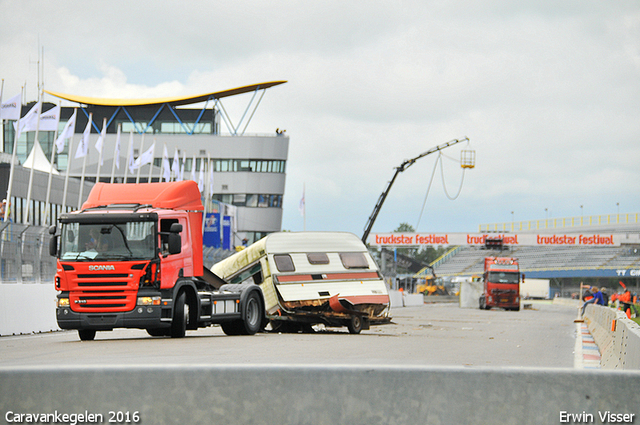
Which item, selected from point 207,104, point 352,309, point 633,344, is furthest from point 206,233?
point 633,344

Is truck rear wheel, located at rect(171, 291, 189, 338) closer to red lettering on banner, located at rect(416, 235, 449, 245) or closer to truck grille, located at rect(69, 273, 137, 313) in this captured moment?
truck grille, located at rect(69, 273, 137, 313)

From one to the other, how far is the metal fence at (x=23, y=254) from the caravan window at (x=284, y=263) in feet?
21.7

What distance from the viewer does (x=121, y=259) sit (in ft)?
51.6

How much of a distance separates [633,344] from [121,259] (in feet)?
31.9

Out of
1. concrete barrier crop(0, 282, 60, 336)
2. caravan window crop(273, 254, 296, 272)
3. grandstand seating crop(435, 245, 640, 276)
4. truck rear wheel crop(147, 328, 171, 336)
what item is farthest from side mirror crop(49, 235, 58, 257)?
grandstand seating crop(435, 245, 640, 276)

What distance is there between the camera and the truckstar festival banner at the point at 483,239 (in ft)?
266

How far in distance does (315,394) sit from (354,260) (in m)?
16.2

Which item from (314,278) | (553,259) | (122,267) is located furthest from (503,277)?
(553,259)

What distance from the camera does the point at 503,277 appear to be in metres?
59.3

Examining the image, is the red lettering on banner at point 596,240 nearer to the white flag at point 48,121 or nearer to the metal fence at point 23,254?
the white flag at point 48,121

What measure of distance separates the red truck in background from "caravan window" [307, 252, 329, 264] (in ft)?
132

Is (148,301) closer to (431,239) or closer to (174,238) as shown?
(174,238)

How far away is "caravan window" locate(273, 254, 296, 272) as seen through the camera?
20.0 m

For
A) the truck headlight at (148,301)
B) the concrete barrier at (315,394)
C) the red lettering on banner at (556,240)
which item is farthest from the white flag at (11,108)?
the red lettering on banner at (556,240)
